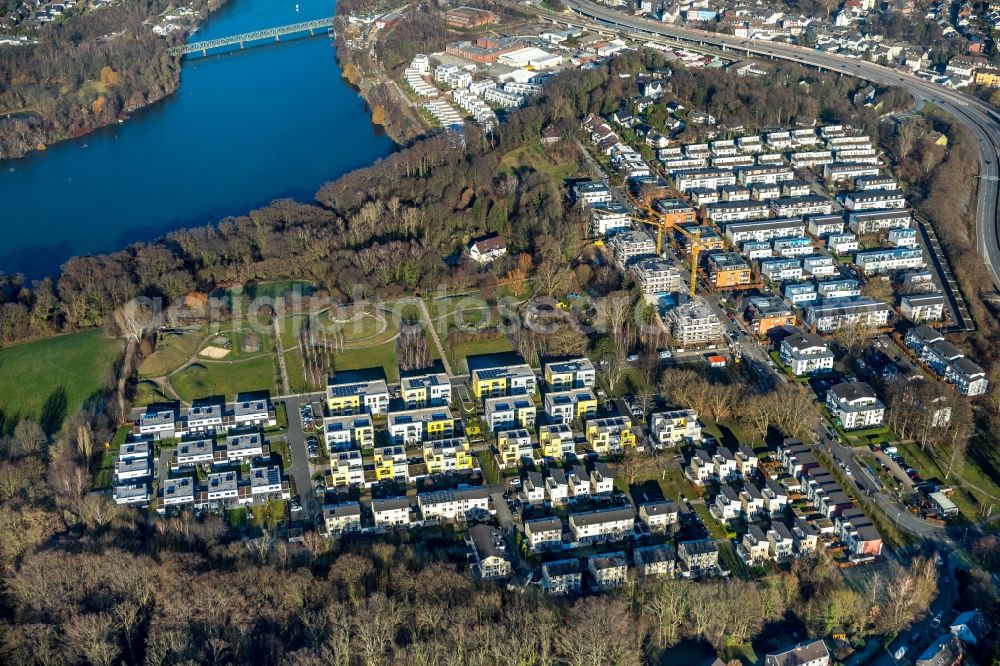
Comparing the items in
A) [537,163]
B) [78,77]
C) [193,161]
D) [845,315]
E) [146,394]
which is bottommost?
[193,161]


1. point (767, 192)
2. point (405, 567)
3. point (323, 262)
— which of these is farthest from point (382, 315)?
point (767, 192)

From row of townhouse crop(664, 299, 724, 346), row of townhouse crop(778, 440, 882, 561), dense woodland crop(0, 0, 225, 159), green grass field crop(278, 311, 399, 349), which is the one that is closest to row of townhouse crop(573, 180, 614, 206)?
row of townhouse crop(664, 299, 724, 346)

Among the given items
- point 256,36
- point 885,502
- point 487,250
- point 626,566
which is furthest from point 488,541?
point 256,36

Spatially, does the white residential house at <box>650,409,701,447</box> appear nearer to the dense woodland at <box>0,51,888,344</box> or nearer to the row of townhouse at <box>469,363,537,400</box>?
the row of townhouse at <box>469,363,537,400</box>

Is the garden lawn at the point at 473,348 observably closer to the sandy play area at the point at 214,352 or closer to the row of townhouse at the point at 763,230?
the sandy play area at the point at 214,352

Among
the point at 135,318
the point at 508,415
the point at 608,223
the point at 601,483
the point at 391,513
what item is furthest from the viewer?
the point at 608,223

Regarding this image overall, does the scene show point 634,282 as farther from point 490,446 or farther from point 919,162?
point 919,162

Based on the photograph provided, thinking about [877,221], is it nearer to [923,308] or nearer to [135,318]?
[923,308]
